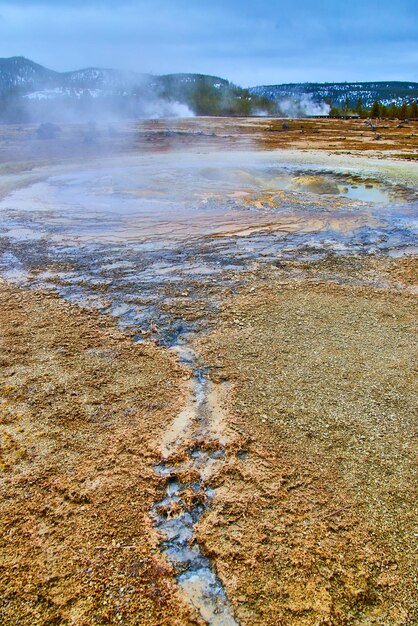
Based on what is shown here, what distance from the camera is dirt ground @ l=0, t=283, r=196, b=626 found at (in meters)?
2.29

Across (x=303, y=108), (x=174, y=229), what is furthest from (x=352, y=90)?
(x=174, y=229)

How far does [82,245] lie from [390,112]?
58345 millimetres

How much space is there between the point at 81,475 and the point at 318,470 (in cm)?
166

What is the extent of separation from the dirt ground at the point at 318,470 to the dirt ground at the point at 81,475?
47 cm

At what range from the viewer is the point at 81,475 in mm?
3023

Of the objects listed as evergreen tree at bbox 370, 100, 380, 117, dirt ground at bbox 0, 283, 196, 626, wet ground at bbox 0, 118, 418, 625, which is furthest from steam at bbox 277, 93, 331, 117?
dirt ground at bbox 0, 283, 196, 626

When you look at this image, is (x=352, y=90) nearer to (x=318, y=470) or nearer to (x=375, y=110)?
(x=375, y=110)

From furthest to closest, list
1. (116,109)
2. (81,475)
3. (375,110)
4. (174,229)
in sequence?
1. (116,109)
2. (375,110)
3. (174,229)
4. (81,475)

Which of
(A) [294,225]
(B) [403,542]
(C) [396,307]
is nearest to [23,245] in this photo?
(A) [294,225]

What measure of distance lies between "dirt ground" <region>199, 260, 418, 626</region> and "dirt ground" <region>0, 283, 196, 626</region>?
0.47 metres

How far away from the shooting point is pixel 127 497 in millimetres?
2871

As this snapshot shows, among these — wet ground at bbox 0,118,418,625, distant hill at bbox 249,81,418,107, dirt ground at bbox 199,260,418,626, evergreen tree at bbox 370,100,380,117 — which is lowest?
dirt ground at bbox 199,260,418,626

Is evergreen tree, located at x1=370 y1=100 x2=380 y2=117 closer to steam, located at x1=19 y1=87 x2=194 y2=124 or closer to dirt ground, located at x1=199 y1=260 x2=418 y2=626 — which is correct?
steam, located at x1=19 y1=87 x2=194 y2=124

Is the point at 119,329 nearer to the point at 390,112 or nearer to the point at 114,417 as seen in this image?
the point at 114,417
